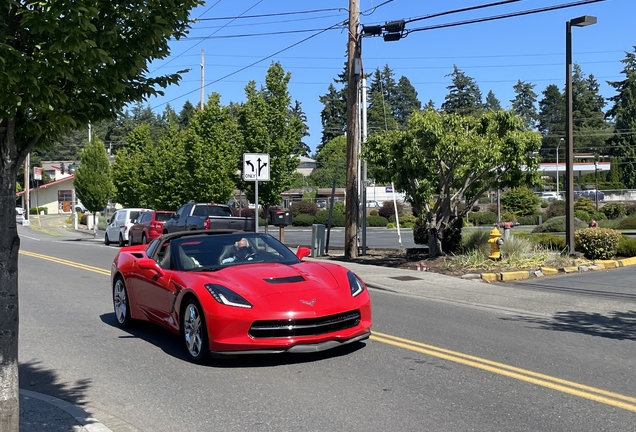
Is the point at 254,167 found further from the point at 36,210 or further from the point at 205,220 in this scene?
the point at 36,210

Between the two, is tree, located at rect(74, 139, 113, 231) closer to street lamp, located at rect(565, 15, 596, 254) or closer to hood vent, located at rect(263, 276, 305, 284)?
street lamp, located at rect(565, 15, 596, 254)

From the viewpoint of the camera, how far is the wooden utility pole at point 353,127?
1902 centimetres

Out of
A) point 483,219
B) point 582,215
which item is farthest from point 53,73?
point 483,219

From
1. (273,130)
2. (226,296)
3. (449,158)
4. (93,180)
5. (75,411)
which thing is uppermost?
(273,130)

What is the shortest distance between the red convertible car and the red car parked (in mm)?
17570

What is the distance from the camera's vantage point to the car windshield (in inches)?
322

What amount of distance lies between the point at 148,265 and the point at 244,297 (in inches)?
86.5

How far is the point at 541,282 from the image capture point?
1496 cm

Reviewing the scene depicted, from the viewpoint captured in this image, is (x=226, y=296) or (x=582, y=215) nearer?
(x=226, y=296)

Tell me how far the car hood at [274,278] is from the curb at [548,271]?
27.1ft

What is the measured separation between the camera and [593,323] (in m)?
9.96

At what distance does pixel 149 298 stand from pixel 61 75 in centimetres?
504

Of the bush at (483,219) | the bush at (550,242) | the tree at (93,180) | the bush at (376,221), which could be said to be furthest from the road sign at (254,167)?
the bush at (483,219)

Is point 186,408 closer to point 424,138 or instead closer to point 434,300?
point 434,300
